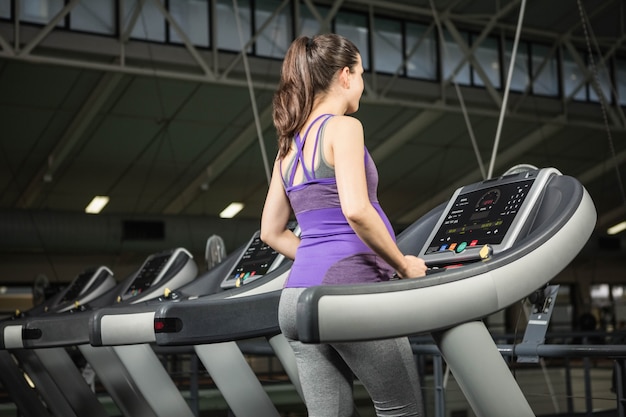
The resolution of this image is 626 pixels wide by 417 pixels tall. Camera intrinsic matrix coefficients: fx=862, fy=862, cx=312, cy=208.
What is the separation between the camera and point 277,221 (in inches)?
71.4

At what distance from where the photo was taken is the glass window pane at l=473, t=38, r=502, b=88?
12156mm

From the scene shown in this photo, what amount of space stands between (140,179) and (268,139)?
6.56ft

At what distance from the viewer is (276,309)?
168cm

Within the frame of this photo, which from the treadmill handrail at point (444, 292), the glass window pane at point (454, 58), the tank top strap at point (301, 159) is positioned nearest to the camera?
the treadmill handrail at point (444, 292)

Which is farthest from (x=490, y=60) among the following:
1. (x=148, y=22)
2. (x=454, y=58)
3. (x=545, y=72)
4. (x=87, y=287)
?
(x=87, y=287)

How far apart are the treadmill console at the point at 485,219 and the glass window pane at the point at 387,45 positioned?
30.4ft

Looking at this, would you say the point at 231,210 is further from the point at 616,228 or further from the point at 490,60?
the point at 616,228

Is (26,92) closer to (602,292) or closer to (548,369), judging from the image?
(548,369)

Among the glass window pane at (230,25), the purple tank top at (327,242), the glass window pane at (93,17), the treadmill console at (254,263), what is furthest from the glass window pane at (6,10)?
the purple tank top at (327,242)

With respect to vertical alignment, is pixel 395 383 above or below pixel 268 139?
below

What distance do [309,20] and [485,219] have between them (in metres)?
9.29

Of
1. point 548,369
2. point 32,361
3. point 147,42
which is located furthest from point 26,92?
point 548,369

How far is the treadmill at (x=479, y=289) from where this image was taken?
1.35 metres

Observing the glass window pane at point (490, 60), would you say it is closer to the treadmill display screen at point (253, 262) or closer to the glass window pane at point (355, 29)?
the glass window pane at point (355, 29)
